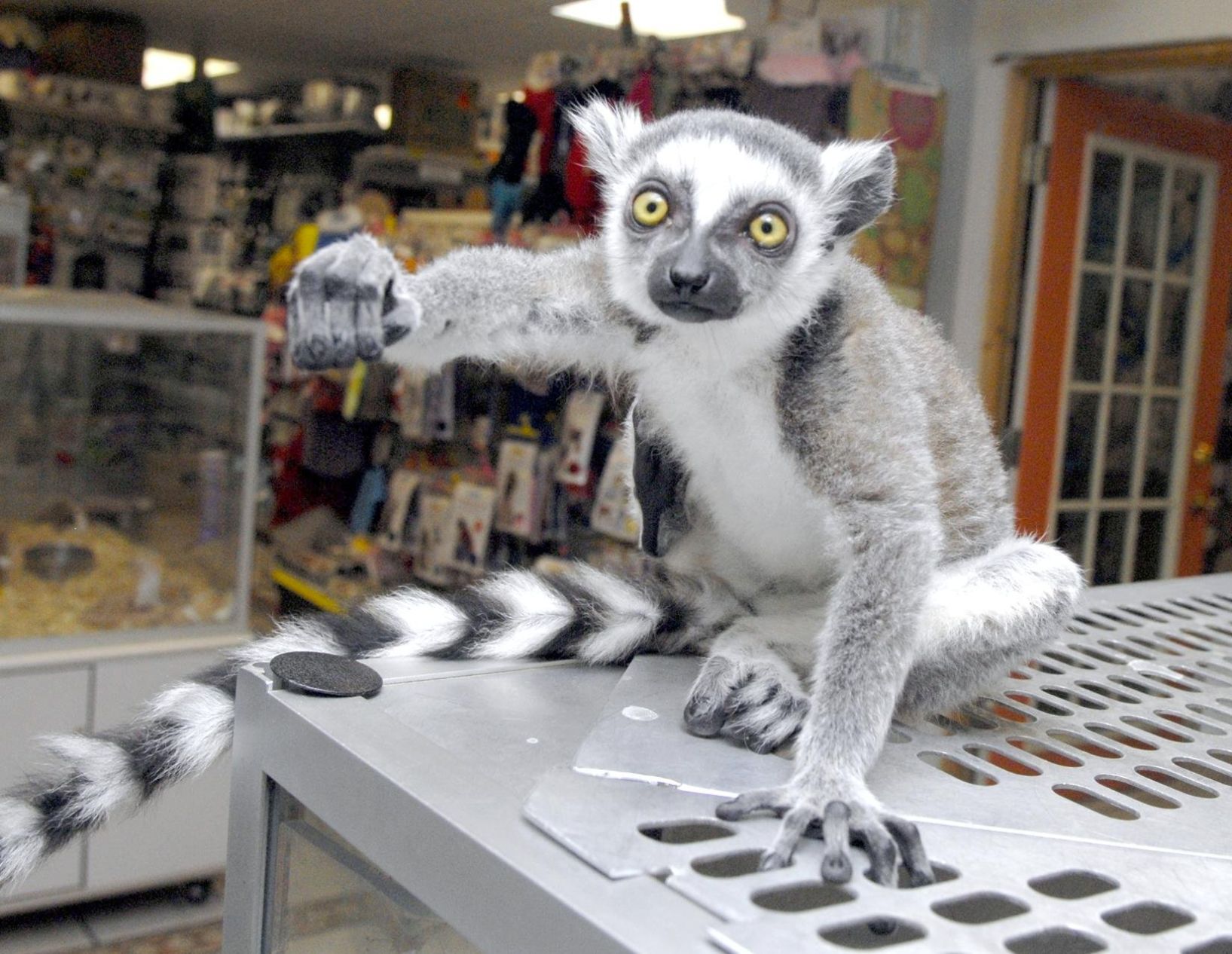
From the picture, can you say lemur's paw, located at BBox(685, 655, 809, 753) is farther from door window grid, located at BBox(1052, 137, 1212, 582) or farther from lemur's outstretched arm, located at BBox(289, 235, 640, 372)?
door window grid, located at BBox(1052, 137, 1212, 582)

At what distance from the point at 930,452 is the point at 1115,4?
2804mm

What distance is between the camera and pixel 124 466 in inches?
134

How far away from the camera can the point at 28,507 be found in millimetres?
3258

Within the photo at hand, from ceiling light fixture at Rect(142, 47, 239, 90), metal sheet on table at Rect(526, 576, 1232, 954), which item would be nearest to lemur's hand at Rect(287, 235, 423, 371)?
metal sheet on table at Rect(526, 576, 1232, 954)

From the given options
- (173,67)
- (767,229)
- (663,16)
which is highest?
(173,67)

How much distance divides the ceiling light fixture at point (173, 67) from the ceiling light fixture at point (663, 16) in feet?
10.0

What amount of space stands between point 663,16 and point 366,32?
6.92 ft

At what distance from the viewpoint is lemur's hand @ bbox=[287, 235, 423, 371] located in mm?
949

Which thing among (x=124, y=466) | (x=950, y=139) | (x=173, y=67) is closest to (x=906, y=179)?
(x=950, y=139)

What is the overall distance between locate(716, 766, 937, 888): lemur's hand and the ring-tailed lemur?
8 cm

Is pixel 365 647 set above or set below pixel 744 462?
below

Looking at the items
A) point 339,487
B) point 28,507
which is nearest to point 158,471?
point 28,507

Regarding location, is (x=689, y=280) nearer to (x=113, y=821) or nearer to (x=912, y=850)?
(x=912, y=850)

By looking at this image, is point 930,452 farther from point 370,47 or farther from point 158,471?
point 370,47
